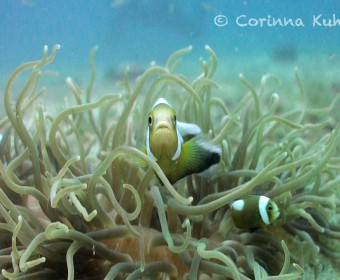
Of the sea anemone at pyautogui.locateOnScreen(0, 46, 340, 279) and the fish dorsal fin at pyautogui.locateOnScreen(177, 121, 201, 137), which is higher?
the fish dorsal fin at pyautogui.locateOnScreen(177, 121, 201, 137)

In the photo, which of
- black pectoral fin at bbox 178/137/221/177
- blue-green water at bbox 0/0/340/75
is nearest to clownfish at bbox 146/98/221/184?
black pectoral fin at bbox 178/137/221/177

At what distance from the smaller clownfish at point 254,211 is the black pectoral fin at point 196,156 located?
5.9 inches

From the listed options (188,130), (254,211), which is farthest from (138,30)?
(254,211)

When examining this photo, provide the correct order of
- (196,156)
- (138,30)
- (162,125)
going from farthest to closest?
(138,30) < (196,156) < (162,125)

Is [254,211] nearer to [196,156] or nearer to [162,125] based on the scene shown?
[196,156]

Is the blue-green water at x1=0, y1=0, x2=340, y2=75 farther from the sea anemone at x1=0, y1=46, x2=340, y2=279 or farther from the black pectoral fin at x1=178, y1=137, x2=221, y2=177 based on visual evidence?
the black pectoral fin at x1=178, y1=137, x2=221, y2=177

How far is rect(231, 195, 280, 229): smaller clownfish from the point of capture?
1336 mm

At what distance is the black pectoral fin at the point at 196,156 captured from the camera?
4.25 feet

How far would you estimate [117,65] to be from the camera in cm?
909

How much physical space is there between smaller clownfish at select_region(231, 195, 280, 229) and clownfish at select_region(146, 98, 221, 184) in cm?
15

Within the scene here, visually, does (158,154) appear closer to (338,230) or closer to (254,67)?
(338,230)

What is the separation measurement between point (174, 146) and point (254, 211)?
1.03ft

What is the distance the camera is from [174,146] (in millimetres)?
1235

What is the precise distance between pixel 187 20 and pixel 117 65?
5.60ft
